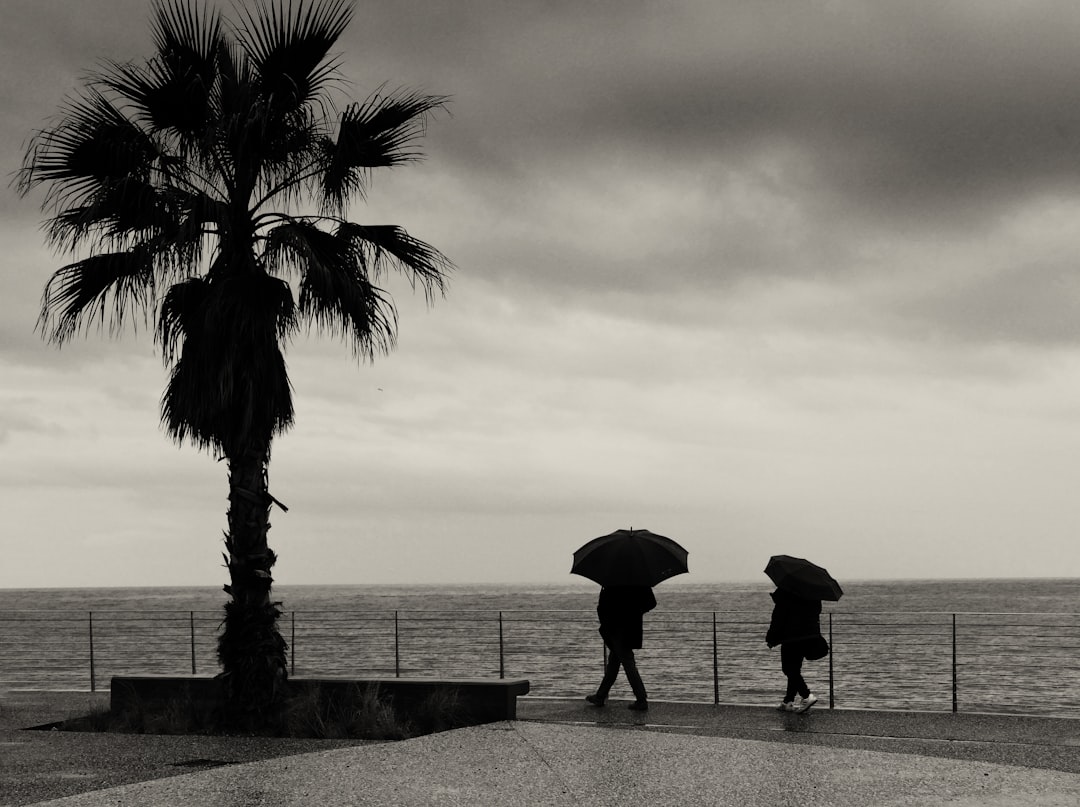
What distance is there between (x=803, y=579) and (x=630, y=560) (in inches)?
64.9

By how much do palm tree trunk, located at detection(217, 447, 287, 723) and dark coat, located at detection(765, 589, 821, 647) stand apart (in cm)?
491

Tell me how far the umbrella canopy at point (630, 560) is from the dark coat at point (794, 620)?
104 cm

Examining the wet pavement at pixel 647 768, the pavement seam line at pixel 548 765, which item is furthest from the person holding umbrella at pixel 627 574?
the pavement seam line at pixel 548 765

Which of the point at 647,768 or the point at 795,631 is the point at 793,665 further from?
the point at 647,768

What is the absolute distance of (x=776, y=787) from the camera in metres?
7.09

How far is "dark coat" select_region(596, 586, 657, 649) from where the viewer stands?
1103 cm

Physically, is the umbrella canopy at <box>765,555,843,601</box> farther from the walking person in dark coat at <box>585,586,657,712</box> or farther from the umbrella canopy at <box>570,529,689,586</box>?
the walking person in dark coat at <box>585,586,657,712</box>

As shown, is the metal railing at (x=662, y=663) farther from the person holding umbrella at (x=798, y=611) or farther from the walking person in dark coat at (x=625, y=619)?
the person holding umbrella at (x=798, y=611)

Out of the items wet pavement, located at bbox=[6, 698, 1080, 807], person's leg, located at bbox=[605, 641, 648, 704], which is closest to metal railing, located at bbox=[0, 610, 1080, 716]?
person's leg, located at bbox=[605, 641, 648, 704]

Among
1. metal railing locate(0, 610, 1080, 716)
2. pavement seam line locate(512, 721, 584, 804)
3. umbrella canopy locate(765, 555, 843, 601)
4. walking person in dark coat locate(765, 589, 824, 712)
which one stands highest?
umbrella canopy locate(765, 555, 843, 601)

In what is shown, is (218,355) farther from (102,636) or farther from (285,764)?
(102,636)

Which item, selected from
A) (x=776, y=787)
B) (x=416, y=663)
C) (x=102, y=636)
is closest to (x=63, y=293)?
(x=776, y=787)

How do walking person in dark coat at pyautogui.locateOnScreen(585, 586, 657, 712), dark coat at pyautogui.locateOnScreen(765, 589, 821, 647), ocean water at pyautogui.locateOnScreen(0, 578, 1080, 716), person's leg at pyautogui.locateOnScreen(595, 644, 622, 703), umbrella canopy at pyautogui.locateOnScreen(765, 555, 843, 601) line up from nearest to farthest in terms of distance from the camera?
umbrella canopy at pyautogui.locateOnScreen(765, 555, 843, 601), dark coat at pyautogui.locateOnScreen(765, 589, 821, 647), walking person in dark coat at pyautogui.locateOnScreen(585, 586, 657, 712), person's leg at pyautogui.locateOnScreen(595, 644, 622, 703), ocean water at pyautogui.locateOnScreen(0, 578, 1080, 716)

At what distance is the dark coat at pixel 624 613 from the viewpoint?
11.0 m
